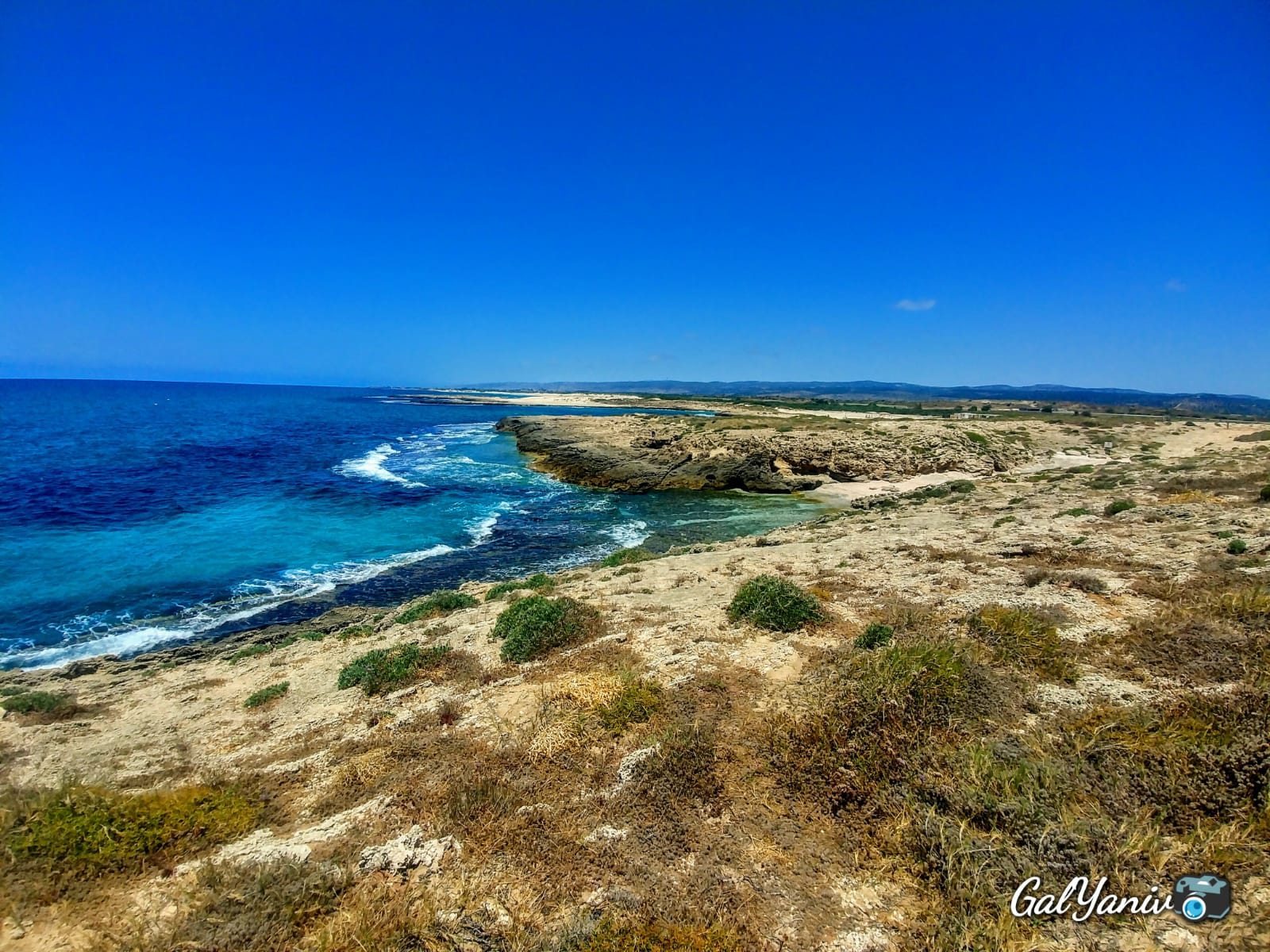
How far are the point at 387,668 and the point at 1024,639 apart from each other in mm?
10965

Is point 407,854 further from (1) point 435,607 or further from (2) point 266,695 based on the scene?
(1) point 435,607

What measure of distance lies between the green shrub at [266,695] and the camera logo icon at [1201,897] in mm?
12507

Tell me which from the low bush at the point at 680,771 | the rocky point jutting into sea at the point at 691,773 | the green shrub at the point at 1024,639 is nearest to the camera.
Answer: the rocky point jutting into sea at the point at 691,773

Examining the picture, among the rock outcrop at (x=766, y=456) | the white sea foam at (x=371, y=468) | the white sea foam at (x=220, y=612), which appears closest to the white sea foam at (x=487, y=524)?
the white sea foam at (x=220, y=612)

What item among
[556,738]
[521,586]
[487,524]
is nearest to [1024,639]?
[556,738]

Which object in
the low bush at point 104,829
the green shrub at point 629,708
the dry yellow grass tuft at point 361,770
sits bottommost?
the dry yellow grass tuft at point 361,770

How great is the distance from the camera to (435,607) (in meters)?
15.0

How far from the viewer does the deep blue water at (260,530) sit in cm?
1805

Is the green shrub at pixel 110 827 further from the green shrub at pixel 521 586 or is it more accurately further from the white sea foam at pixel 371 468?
the white sea foam at pixel 371 468

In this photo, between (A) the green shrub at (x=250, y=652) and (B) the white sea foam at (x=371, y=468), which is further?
(B) the white sea foam at (x=371, y=468)

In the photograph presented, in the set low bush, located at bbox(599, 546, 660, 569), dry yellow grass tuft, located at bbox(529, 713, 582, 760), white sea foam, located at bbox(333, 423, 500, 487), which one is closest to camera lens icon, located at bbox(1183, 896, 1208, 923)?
dry yellow grass tuft, located at bbox(529, 713, 582, 760)

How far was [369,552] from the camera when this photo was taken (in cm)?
2459

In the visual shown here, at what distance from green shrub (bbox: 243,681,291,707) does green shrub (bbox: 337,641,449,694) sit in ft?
3.23

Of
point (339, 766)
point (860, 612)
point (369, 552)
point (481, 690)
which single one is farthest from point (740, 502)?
point (339, 766)
